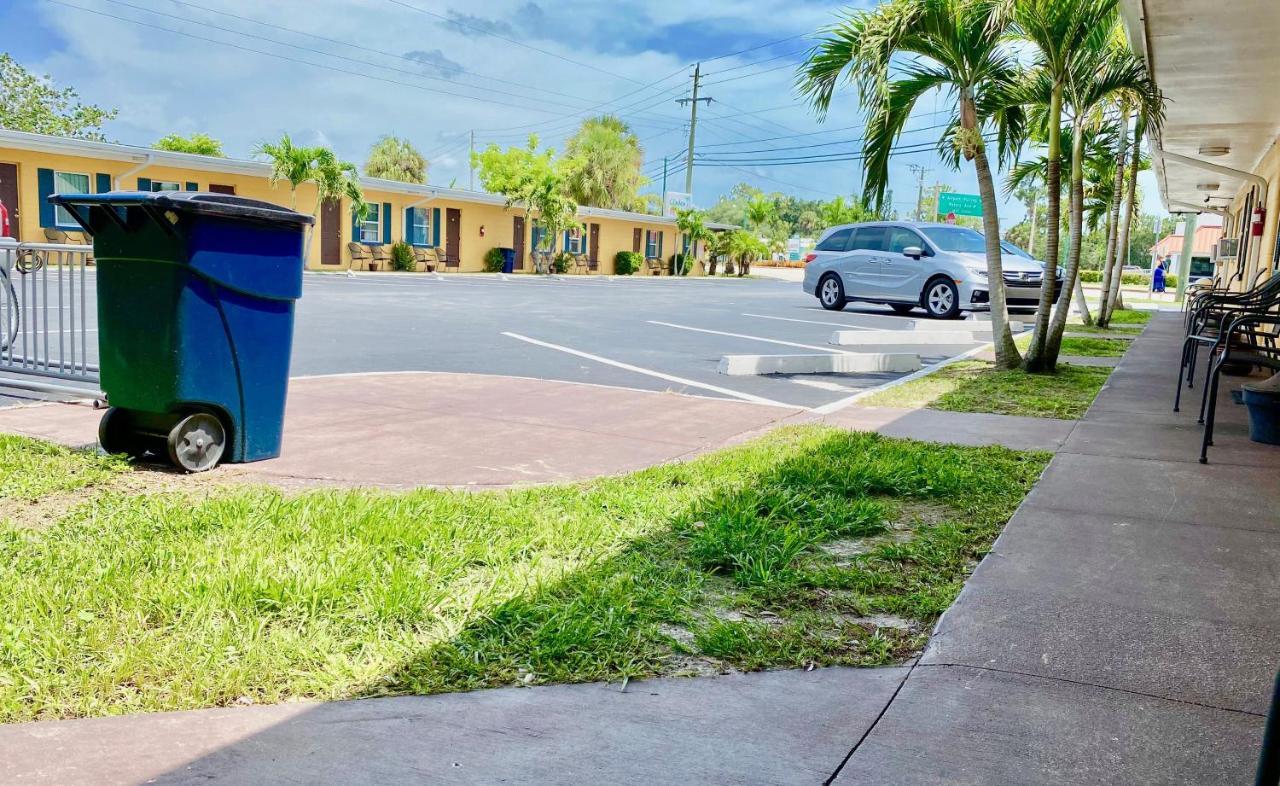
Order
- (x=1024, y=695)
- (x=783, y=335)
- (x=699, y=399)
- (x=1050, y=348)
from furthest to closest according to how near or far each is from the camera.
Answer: (x=783, y=335)
(x=1050, y=348)
(x=699, y=399)
(x=1024, y=695)

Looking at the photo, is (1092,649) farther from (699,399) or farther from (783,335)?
(783,335)

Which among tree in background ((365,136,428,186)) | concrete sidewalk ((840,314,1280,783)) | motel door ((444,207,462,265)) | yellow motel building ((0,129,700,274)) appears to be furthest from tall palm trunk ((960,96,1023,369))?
tree in background ((365,136,428,186))

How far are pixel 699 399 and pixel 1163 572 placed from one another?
15.6ft

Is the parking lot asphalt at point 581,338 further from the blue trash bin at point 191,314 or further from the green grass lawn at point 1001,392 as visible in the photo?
the blue trash bin at point 191,314

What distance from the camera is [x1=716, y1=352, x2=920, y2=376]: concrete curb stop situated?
9.95m

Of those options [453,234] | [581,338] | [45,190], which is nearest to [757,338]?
[581,338]

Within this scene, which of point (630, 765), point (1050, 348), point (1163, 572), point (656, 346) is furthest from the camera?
point (656, 346)

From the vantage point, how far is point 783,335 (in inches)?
586

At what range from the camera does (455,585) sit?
3404 millimetres

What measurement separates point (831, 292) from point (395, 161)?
184 feet

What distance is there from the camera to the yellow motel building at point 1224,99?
26.0 ft

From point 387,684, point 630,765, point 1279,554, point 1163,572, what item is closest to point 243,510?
point 387,684

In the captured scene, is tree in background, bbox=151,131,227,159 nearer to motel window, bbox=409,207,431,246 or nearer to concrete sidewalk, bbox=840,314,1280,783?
motel window, bbox=409,207,431,246

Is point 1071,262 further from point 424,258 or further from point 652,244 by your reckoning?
point 652,244
